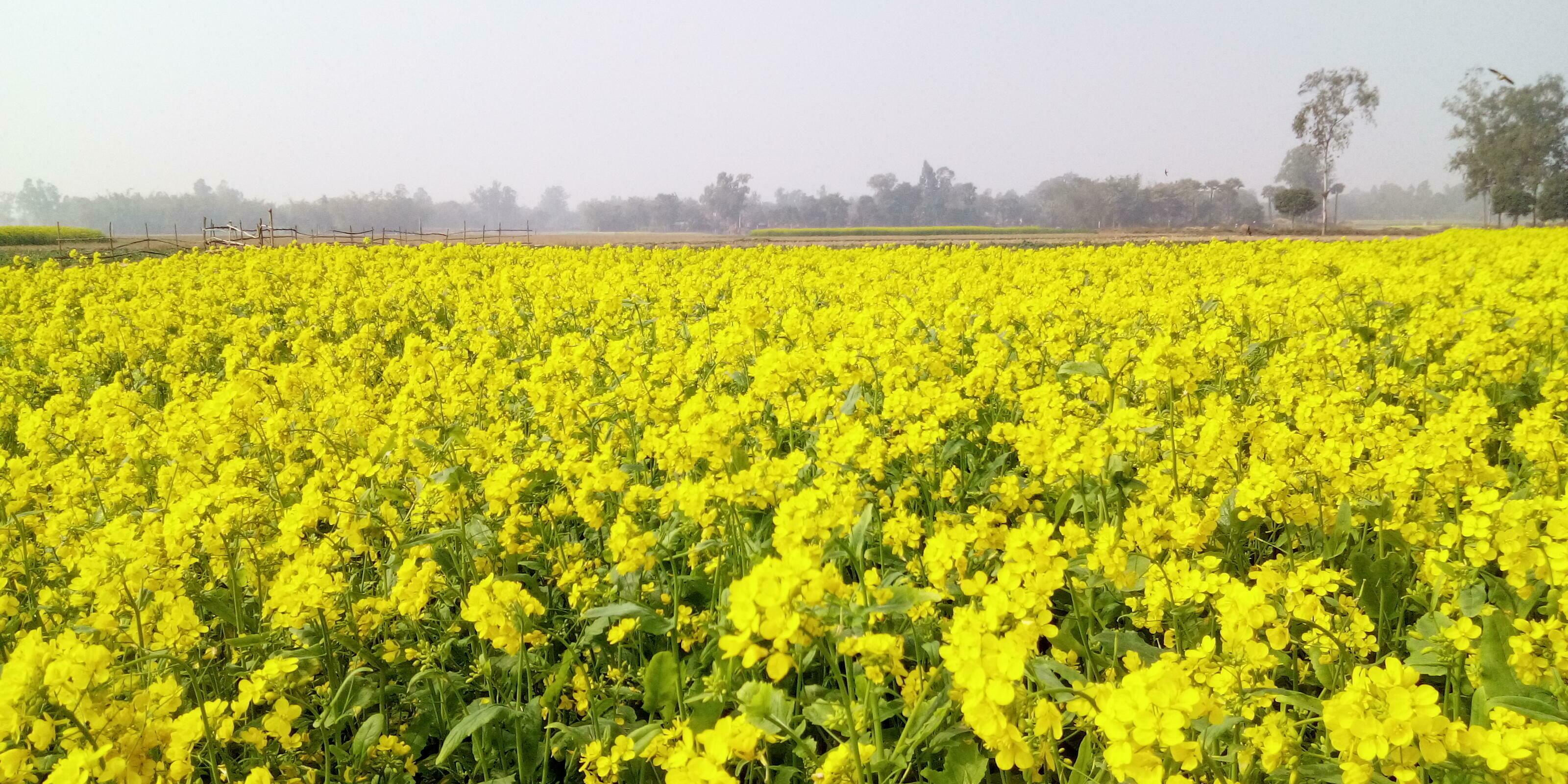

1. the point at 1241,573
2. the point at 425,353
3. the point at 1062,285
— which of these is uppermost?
the point at 1062,285

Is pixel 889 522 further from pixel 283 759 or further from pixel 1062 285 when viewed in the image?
pixel 1062 285

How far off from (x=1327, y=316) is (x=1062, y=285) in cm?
190

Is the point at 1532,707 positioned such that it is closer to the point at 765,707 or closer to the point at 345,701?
the point at 765,707

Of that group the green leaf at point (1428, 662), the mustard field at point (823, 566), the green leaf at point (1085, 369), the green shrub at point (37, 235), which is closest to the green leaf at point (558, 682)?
the mustard field at point (823, 566)

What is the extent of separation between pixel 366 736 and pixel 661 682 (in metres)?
0.77

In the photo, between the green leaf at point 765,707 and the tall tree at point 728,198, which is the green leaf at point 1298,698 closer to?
the green leaf at point 765,707

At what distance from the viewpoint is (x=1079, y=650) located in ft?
7.10

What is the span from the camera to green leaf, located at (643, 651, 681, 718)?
2.15m

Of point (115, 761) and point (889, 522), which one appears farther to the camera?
point (889, 522)

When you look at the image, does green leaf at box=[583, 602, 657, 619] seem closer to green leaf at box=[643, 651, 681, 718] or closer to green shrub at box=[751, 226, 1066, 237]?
green leaf at box=[643, 651, 681, 718]

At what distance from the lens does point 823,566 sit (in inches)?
71.4

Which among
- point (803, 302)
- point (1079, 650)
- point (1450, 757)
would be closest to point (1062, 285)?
point (803, 302)

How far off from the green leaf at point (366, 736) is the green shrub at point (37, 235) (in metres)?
42.0

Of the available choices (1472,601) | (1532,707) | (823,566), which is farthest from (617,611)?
(1472,601)
